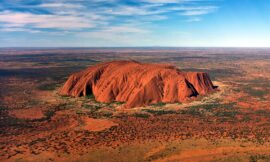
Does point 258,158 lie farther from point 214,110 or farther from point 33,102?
point 33,102

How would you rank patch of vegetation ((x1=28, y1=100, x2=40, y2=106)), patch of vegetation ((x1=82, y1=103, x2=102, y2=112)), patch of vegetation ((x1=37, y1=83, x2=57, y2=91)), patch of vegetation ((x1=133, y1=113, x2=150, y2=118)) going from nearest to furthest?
patch of vegetation ((x1=133, y1=113, x2=150, y2=118))
patch of vegetation ((x1=82, y1=103, x2=102, y2=112))
patch of vegetation ((x1=28, y1=100, x2=40, y2=106))
patch of vegetation ((x1=37, y1=83, x2=57, y2=91))

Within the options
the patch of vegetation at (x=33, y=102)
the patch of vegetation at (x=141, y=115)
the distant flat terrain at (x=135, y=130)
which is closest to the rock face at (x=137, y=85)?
the distant flat terrain at (x=135, y=130)

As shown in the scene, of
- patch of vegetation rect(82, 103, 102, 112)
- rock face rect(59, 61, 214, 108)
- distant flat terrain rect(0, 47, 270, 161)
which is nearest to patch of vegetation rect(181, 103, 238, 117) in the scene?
distant flat terrain rect(0, 47, 270, 161)

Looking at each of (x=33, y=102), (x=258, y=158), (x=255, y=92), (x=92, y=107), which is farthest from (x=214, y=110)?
(x=33, y=102)

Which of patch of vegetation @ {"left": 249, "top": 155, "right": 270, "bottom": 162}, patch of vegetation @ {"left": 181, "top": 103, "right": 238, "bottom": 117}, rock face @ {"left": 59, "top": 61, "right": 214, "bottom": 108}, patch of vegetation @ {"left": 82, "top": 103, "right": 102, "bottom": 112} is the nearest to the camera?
patch of vegetation @ {"left": 249, "top": 155, "right": 270, "bottom": 162}

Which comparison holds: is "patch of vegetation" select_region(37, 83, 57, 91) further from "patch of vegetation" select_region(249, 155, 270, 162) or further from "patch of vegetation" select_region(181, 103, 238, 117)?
"patch of vegetation" select_region(249, 155, 270, 162)

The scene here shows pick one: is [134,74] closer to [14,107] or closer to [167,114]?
[167,114]

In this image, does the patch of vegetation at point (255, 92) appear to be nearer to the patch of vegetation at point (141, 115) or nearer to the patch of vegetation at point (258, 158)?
the patch of vegetation at point (141, 115)

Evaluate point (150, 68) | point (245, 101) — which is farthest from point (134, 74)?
point (245, 101)
